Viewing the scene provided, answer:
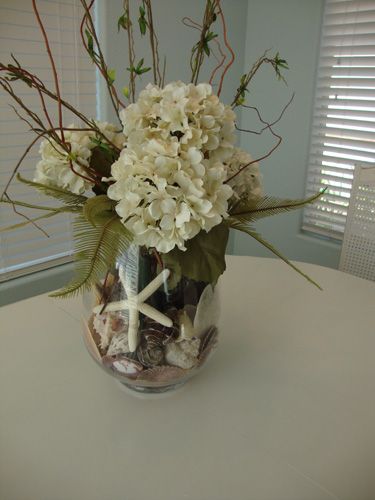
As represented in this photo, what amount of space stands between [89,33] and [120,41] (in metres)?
1.45

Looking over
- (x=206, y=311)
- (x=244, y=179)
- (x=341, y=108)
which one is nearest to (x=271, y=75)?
(x=341, y=108)

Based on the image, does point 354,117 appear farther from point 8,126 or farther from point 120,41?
point 8,126

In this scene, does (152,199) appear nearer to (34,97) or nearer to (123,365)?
(123,365)

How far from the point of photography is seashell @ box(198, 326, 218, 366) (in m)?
0.88

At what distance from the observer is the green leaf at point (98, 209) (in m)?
0.73

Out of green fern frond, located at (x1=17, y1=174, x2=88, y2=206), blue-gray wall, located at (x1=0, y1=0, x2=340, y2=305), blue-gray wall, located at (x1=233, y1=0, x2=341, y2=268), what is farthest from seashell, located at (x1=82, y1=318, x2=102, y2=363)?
blue-gray wall, located at (x1=233, y1=0, x2=341, y2=268)

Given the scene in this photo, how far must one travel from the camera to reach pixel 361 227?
169 centimetres

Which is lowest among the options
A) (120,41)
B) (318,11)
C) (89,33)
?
(89,33)

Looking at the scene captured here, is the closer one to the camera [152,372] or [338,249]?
[152,372]

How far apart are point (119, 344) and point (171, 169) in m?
0.34

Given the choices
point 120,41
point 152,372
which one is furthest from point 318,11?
point 152,372

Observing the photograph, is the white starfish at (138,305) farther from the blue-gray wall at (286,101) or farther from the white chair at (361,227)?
the blue-gray wall at (286,101)

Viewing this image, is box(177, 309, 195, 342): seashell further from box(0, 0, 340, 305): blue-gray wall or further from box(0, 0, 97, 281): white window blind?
box(0, 0, 340, 305): blue-gray wall

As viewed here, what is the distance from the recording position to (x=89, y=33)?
0.73m
